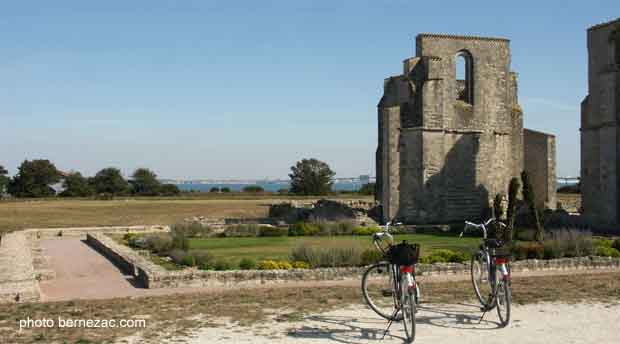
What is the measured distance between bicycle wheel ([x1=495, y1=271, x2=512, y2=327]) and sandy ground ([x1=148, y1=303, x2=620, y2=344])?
0.11 meters

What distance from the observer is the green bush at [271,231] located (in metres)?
23.9

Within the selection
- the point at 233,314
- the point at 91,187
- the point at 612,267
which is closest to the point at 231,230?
the point at 612,267

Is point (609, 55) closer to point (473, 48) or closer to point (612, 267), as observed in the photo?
point (473, 48)

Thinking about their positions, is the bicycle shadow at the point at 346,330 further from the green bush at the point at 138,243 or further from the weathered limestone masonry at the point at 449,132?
the weathered limestone masonry at the point at 449,132

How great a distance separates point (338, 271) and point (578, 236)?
7092mm

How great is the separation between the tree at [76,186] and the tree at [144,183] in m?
4.58

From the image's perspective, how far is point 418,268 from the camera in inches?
509

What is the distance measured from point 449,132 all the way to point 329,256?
16.0 metres

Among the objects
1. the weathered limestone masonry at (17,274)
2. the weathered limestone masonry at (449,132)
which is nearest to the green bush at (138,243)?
the weathered limestone masonry at (17,274)

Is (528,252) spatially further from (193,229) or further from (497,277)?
(193,229)

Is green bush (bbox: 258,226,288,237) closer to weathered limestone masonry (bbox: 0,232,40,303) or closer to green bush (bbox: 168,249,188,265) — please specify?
weathered limestone masonry (bbox: 0,232,40,303)

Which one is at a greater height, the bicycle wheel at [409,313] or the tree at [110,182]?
the tree at [110,182]

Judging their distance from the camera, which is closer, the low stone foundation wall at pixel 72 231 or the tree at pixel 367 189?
the low stone foundation wall at pixel 72 231

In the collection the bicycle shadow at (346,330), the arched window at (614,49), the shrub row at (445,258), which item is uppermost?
the arched window at (614,49)
